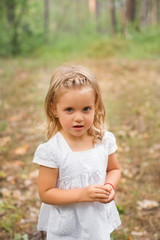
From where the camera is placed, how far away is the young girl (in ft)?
4.82

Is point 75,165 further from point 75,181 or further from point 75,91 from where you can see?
point 75,91

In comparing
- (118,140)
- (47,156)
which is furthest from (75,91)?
(118,140)

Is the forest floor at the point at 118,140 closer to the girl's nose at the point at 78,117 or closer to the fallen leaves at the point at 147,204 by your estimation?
the fallen leaves at the point at 147,204

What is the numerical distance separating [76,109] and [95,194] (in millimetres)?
480

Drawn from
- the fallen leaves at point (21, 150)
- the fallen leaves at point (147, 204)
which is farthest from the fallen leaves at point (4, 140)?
the fallen leaves at point (147, 204)

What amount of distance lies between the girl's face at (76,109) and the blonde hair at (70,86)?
4 cm

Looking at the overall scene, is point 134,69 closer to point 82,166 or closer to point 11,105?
point 11,105

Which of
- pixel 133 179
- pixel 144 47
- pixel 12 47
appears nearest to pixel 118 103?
pixel 133 179

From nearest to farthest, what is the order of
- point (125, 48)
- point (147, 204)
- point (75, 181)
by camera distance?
point (75, 181) → point (147, 204) → point (125, 48)

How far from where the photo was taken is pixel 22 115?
4926mm

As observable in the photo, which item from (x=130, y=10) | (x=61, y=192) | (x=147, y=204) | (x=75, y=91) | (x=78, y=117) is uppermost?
(x=130, y=10)

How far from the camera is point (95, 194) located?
1.42 metres

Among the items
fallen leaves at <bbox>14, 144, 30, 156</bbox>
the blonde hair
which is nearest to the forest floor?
fallen leaves at <bbox>14, 144, 30, 156</bbox>

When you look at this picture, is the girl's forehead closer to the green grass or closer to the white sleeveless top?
the white sleeveless top
